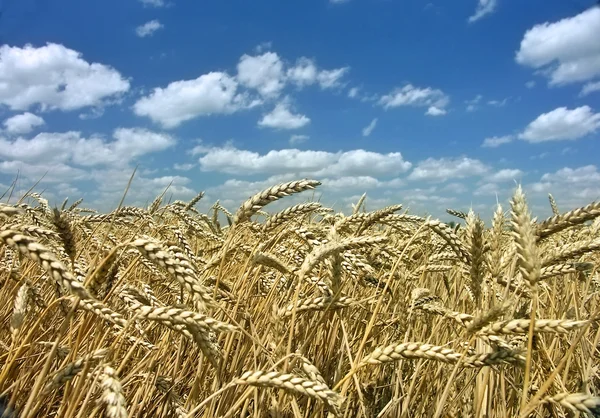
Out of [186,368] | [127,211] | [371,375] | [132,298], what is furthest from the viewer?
[127,211]

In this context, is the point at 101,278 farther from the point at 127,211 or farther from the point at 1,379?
the point at 127,211

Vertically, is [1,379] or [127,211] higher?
[127,211]

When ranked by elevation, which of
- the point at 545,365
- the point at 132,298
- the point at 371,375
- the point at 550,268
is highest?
the point at 550,268

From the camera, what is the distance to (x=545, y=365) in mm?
2020

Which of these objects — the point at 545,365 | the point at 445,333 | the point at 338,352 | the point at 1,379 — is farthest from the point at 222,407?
the point at 445,333

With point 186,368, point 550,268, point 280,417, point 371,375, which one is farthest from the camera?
point 371,375

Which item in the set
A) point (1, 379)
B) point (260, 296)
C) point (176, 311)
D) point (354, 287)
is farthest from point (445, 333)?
point (1, 379)

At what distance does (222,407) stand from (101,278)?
0.62 meters

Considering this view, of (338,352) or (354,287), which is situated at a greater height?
(354,287)

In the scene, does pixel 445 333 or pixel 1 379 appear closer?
pixel 1 379

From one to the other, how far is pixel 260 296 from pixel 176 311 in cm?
135

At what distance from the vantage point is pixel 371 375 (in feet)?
8.14

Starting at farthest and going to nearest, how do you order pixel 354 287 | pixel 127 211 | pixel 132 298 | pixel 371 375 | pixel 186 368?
pixel 354 287
pixel 127 211
pixel 371 375
pixel 186 368
pixel 132 298

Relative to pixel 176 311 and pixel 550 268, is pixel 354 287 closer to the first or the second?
pixel 550 268
